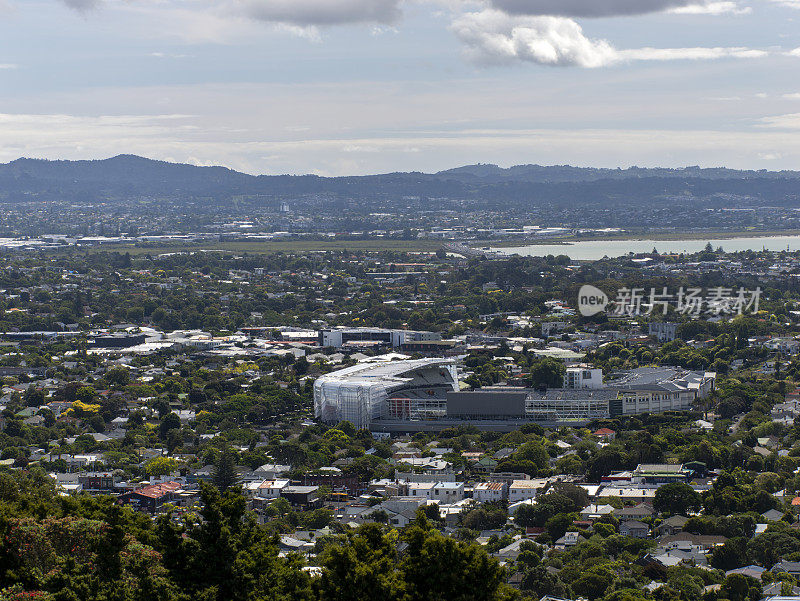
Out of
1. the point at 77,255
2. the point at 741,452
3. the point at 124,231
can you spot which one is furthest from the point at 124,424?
the point at 124,231

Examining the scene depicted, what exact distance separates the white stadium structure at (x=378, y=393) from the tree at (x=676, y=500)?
39.9ft

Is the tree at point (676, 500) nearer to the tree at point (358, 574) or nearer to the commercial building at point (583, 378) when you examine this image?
the tree at point (358, 574)

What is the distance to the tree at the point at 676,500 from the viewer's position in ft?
79.7

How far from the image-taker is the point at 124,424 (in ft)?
118

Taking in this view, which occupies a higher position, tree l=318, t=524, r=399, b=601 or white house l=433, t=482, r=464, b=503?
tree l=318, t=524, r=399, b=601

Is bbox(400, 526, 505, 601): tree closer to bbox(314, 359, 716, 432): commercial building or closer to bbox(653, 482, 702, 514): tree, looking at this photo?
bbox(653, 482, 702, 514): tree

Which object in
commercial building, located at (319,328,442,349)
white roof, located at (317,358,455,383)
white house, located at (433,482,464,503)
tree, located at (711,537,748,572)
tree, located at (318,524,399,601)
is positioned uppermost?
tree, located at (318,524,399,601)

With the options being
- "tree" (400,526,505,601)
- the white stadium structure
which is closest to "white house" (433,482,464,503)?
the white stadium structure

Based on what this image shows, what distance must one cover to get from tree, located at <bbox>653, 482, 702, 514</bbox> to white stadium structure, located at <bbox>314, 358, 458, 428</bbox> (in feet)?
39.9

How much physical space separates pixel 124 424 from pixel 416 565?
2419 centimetres

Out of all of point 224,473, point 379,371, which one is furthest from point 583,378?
point 224,473

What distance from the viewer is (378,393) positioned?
119ft

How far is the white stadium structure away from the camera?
35.7 meters

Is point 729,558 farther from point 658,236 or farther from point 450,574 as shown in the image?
point 658,236
